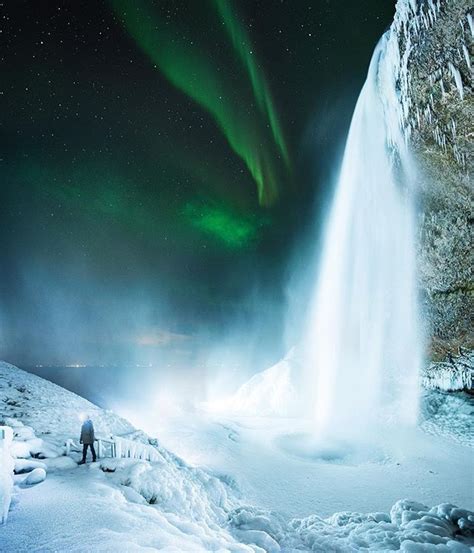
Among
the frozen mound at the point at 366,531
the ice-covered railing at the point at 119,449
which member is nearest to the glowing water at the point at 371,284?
the frozen mound at the point at 366,531

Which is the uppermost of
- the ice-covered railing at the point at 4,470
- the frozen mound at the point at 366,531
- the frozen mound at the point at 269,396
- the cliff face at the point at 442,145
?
the cliff face at the point at 442,145

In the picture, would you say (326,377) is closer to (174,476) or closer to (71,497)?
(174,476)

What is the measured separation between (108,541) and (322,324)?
27153mm

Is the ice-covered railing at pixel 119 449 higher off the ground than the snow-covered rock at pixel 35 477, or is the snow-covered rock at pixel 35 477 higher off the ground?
the snow-covered rock at pixel 35 477

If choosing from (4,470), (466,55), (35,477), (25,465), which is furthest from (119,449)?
(466,55)

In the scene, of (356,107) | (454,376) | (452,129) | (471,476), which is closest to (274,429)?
(471,476)

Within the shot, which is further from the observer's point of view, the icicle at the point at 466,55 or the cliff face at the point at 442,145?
the cliff face at the point at 442,145

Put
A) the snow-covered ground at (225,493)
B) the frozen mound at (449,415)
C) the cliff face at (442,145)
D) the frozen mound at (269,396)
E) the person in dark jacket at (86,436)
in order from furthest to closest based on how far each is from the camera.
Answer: the frozen mound at (269,396), the frozen mound at (449,415), the cliff face at (442,145), the person in dark jacket at (86,436), the snow-covered ground at (225,493)

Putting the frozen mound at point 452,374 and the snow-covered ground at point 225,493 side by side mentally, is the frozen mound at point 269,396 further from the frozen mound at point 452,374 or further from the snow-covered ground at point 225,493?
the frozen mound at point 452,374

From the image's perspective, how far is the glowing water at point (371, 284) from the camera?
1852 cm

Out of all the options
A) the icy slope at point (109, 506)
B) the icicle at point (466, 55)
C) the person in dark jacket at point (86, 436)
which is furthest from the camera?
the icicle at point (466, 55)

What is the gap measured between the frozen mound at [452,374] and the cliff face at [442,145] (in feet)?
2.10

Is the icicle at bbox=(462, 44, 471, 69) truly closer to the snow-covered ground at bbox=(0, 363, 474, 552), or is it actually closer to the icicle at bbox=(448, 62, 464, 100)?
the icicle at bbox=(448, 62, 464, 100)

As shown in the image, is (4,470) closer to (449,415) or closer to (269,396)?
(449,415)
